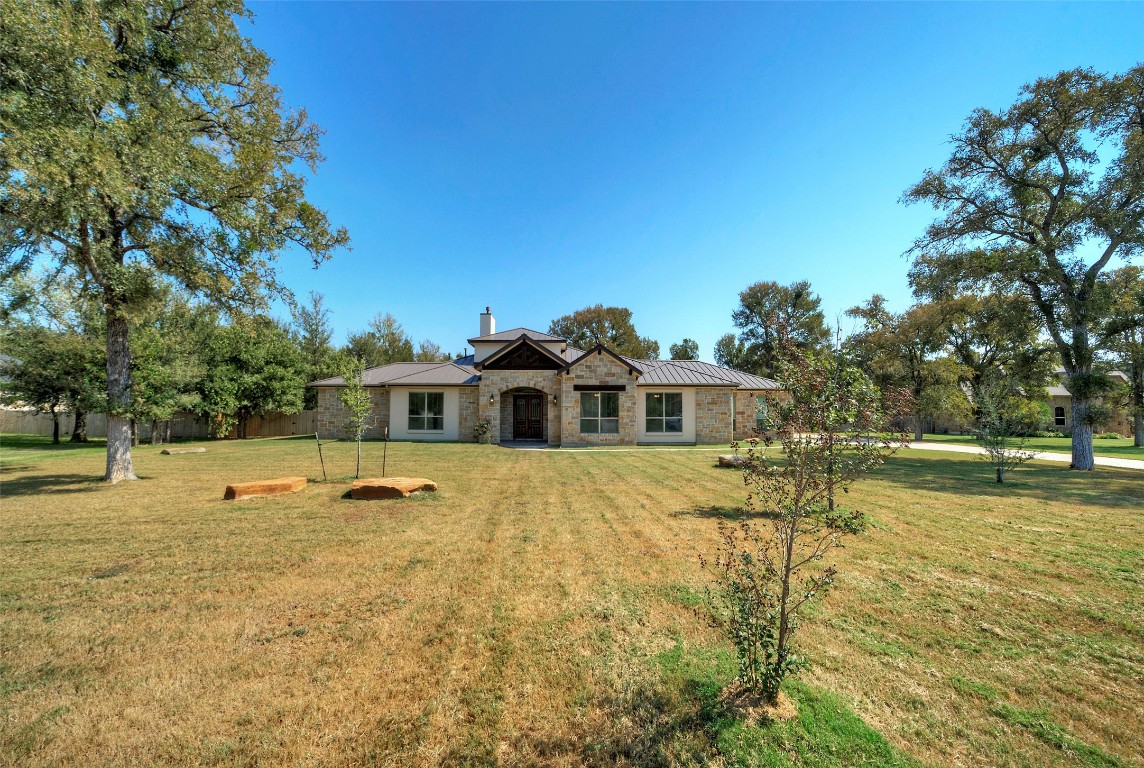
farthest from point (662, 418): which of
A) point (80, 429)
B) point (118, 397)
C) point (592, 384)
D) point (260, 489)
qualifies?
point (80, 429)

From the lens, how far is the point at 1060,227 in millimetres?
14922

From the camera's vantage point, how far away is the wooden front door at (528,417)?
73.4ft

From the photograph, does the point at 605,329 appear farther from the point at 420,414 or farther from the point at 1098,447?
the point at 1098,447

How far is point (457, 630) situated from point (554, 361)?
17610 mm

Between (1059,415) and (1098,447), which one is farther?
(1059,415)

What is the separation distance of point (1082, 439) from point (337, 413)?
30.7 m

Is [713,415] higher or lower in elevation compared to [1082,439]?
higher

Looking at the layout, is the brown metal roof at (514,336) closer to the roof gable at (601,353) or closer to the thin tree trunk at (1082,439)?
the roof gable at (601,353)

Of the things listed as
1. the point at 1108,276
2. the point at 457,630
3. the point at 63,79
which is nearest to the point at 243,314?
the point at 63,79

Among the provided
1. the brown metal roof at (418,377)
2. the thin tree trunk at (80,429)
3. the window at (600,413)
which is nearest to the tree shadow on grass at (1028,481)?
the window at (600,413)

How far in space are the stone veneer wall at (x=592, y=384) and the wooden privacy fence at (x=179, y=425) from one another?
59.5 feet

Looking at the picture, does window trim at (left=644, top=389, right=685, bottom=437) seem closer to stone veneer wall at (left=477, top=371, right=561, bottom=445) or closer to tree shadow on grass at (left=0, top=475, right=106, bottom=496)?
stone veneer wall at (left=477, top=371, right=561, bottom=445)

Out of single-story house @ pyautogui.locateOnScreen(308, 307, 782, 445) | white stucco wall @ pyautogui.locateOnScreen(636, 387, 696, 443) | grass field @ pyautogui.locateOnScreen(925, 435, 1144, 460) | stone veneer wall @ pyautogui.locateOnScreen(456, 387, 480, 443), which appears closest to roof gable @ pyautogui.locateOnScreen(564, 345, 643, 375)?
single-story house @ pyautogui.locateOnScreen(308, 307, 782, 445)

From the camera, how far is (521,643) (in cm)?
356
